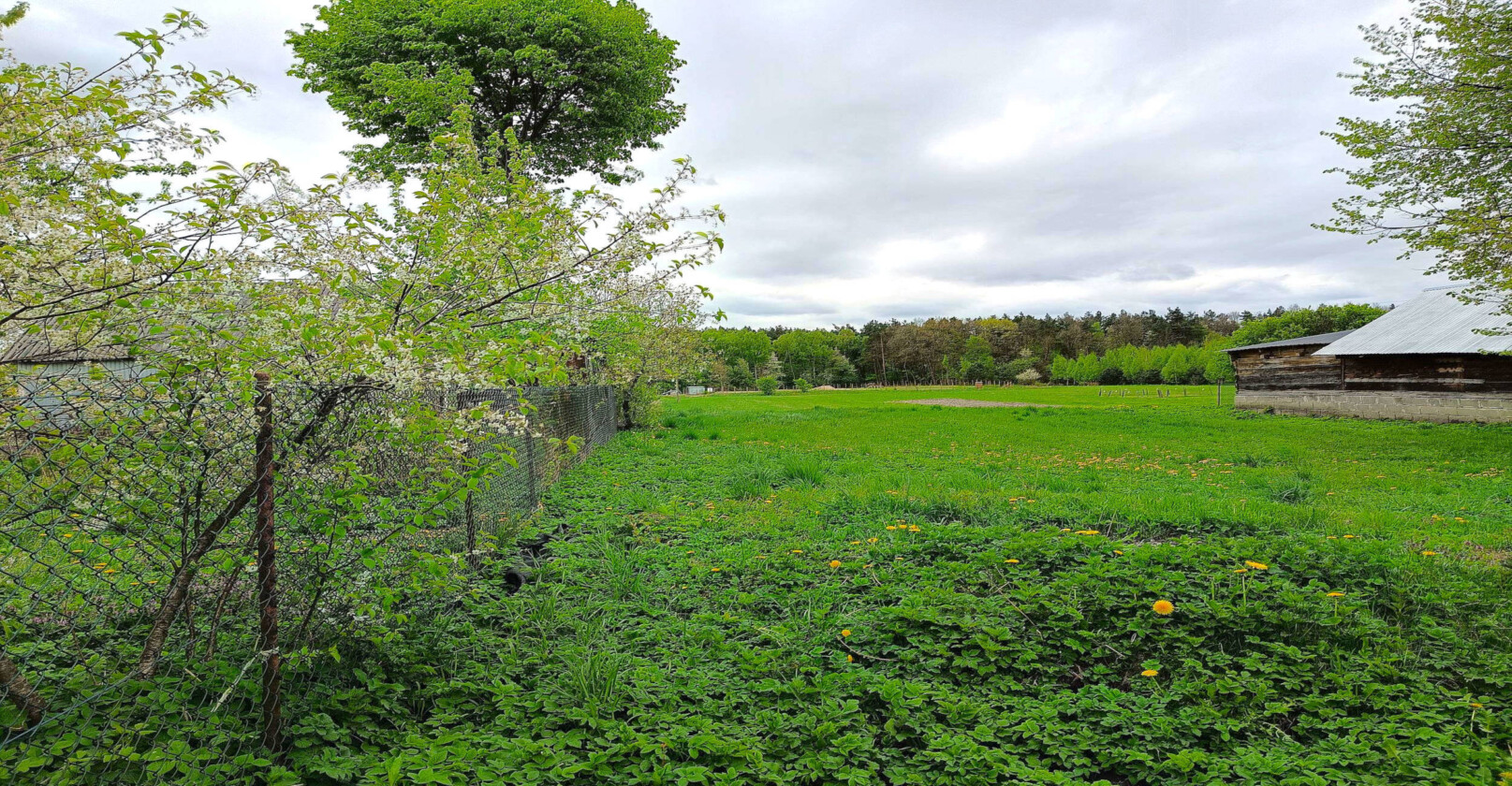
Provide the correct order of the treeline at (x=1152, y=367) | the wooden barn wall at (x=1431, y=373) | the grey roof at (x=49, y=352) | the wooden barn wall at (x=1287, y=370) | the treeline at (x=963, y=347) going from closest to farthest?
the grey roof at (x=49, y=352), the wooden barn wall at (x=1431, y=373), the wooden barn wall at (x=1287, y=370), the treeline at (x=1152, y=367), the treeline at (x=963, y=347)

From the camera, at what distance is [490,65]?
1282 cm

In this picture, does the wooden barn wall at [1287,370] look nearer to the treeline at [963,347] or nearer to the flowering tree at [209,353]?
the flowering tree at [209,353]

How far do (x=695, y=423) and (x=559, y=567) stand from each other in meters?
13.1

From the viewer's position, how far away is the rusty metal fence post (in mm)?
2105

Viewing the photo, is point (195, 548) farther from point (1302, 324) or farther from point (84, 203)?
point (1302, 324)

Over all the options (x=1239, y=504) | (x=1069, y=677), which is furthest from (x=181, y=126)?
(x=1239, y=504)

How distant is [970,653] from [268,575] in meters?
2.78

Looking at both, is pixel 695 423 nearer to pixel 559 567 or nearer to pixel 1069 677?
pixel 559 567

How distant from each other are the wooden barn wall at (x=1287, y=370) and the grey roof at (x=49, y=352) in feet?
85.2

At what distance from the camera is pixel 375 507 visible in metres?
2.46

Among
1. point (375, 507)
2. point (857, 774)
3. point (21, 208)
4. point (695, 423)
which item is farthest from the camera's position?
point (695, 423)

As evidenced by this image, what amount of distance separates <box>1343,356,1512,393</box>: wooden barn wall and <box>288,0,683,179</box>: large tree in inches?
817

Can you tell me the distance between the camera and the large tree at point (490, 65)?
40.1ft

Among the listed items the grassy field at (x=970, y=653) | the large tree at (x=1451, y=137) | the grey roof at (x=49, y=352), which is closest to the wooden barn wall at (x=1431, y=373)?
the large tree at (x=1451, y=137)
